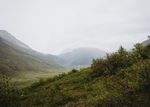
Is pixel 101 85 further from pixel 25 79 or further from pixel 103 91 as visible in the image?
pixel 25 79

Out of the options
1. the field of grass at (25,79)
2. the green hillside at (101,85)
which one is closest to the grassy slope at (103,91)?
the green hillside at (101,85)

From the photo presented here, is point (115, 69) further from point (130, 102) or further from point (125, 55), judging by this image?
point (130, 102)

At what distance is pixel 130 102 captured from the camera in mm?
14281

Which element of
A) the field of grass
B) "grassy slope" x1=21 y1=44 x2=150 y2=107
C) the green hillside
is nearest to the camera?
"grassy slope" x1=21 y1=44 x2=150 y2=107

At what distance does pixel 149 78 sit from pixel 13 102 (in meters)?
15.7

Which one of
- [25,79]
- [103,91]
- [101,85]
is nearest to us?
[103,91]

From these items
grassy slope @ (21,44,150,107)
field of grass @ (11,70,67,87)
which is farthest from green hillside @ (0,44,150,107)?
field of grass @ (11,70,67,87)

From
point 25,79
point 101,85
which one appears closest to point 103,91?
point 101,85

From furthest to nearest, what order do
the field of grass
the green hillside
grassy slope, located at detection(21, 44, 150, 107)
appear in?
the field of grass < the green hillside < grassy slope, located at detection(21, 44, 150, 107)

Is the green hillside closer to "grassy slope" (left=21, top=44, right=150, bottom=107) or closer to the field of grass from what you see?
"grassy slope" (left=21, top=44, right=150, bottom=107)

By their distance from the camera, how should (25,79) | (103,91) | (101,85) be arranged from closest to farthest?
1. (103,91)
2. (101,85)
3. (25,79)

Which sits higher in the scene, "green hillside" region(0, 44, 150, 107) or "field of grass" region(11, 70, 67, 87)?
"field of grass" region(11, 70, 67, 87)

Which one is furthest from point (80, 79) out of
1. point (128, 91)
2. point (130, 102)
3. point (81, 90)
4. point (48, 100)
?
point (130, 102)

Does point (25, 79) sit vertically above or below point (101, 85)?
above
